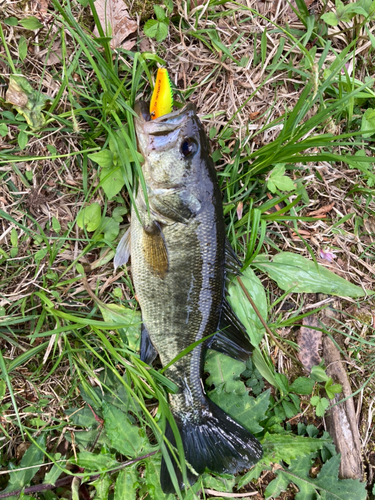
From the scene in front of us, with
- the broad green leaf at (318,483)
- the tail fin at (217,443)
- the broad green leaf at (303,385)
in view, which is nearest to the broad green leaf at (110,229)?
the tail fin at (217,443)

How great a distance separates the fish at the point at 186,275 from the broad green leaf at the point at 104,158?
267mm

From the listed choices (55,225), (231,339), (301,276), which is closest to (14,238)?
(55,225)

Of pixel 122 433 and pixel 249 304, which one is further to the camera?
pixel 249 304

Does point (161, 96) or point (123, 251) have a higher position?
point (161, 96)

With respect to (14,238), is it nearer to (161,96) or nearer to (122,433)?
(161,96)

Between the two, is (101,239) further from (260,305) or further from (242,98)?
(242,98)

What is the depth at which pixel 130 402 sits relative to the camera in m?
2.83

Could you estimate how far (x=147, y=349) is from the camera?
2.85 metres

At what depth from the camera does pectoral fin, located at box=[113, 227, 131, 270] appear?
9.21ft

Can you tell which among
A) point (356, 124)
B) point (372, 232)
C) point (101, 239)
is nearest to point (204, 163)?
point (101, 239)

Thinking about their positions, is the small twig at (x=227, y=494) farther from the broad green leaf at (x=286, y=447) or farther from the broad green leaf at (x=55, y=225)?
the broad green leaf at (x=55, y=225)

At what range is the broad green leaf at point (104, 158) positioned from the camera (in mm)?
2578

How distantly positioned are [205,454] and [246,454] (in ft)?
1.09

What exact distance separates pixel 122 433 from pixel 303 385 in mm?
1611
